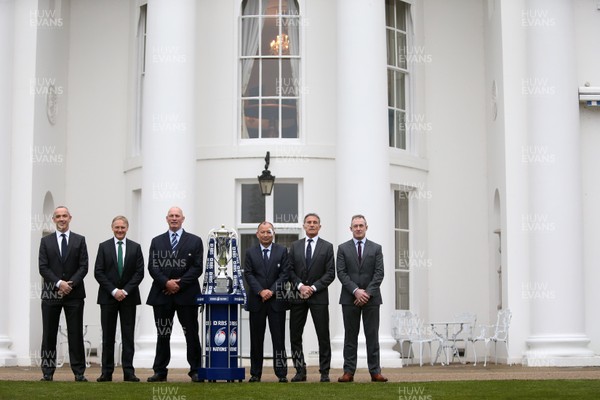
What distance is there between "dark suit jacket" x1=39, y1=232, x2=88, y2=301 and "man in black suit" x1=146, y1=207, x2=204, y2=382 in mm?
1021

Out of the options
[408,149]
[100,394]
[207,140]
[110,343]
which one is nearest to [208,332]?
[110,343]

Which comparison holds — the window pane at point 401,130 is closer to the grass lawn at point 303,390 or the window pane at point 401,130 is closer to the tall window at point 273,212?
the tall window at point 273,212

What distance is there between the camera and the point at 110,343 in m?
16.3

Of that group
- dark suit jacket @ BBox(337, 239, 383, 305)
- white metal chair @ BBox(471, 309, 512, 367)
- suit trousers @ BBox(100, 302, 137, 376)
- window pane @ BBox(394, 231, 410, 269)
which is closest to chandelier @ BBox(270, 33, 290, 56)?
window pane @ BBox(394, 231, 410, 269)

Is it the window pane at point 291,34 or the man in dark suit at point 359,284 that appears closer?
the man in dark suit at point 359,284

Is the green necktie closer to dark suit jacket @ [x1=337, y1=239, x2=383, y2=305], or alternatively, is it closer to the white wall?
dark suit jacket @ [x1=337, y1=239, x2=383, y2=305]

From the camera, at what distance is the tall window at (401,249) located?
2428 centimetres

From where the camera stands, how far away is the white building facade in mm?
21906

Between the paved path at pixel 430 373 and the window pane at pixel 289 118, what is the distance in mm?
5089

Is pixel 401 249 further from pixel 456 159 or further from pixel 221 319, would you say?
pixel 221 319

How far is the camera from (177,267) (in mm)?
16266

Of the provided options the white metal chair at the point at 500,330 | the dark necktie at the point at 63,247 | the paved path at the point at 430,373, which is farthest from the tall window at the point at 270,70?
the dark necktie at the point at 63,247

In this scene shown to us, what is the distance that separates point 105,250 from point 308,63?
8.59 m

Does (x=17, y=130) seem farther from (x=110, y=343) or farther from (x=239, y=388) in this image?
(x=239, y=388)
